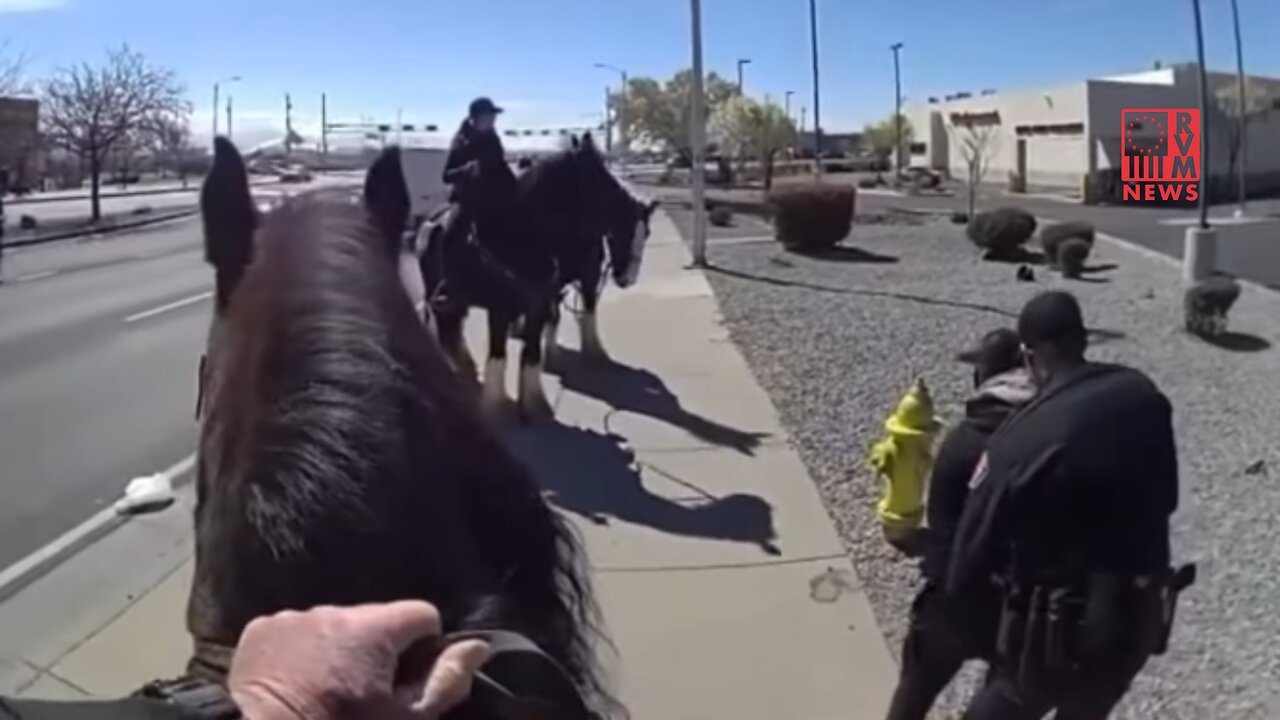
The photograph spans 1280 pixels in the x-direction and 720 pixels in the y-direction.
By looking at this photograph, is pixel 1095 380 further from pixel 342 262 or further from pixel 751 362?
pixel 751 362

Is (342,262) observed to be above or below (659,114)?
below

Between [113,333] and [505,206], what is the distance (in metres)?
8.62

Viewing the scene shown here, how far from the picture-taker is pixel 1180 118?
66.2m

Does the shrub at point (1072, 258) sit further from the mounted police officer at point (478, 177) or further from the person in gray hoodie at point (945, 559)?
the person in gray hoodie at point (945, 559)

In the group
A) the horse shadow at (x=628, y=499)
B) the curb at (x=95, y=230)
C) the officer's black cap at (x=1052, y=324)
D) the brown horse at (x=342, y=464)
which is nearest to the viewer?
the brown horse at (x=342, y=464)

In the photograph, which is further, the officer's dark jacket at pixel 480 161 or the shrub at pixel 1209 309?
the shrub at pixel 1209 309

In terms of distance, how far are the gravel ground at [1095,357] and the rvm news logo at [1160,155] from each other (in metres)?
32.2

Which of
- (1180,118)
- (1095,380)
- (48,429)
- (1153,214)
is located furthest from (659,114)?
(1095,380)

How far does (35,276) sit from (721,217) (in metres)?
20.5

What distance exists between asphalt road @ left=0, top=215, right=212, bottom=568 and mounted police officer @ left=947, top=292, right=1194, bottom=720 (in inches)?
221

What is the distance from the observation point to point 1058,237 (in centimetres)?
2733

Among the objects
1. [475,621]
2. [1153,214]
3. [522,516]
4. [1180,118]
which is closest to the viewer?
[475,621]

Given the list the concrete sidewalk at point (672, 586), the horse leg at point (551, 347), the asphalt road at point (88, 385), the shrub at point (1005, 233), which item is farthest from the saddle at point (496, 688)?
the shrub at point (1005, 233)

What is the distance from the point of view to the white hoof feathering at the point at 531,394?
34.6 feet
